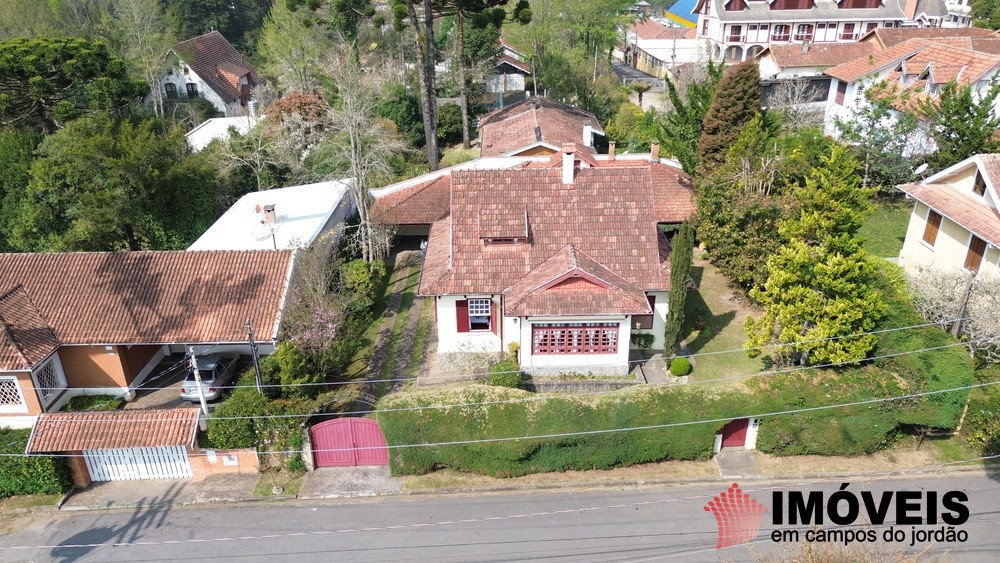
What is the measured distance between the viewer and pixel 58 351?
26766 millimetres

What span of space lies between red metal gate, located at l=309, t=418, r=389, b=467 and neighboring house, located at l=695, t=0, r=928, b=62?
67.1 metres

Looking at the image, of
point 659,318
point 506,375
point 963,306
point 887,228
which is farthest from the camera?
point 887,228

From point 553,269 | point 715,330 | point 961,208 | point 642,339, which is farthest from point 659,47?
point 553,269

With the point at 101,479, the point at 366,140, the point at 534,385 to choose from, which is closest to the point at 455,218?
the point at 534,385

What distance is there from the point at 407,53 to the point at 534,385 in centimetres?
4807

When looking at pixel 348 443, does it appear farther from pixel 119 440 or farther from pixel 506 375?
pixel 119 440

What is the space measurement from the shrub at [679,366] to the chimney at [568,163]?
8.66 m

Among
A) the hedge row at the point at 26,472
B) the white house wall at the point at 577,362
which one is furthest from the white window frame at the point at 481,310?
the hedge row at the point at 26,472

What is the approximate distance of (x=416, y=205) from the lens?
3953cm

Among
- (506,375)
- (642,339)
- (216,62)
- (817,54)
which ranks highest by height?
(817,54)

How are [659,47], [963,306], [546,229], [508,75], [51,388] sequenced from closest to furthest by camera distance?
1. [963,306]
2. [51,388]
3. [546,229]
4. [508,75]
5. [659,47]

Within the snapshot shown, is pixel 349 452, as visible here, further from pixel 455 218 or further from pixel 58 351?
pixel 58 351

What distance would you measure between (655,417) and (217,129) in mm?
43661

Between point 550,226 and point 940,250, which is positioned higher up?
point 550,226
